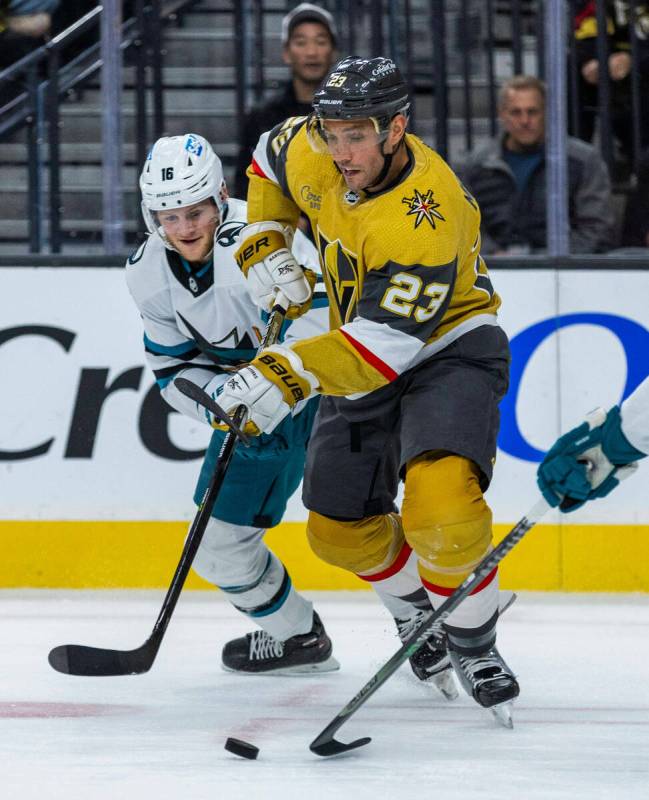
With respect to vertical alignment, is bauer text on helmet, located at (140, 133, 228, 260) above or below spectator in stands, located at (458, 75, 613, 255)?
above

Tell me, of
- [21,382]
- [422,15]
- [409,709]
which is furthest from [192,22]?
[409,709]

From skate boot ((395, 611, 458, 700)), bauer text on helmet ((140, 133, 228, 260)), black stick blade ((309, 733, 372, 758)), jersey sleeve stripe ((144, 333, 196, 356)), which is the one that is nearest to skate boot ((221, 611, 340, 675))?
skate boot ((395, 611, 458, 700))

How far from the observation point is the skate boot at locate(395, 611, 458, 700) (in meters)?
2.90

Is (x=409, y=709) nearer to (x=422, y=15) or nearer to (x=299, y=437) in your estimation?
(x=299, y=437)

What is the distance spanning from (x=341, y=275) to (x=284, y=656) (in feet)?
3.28

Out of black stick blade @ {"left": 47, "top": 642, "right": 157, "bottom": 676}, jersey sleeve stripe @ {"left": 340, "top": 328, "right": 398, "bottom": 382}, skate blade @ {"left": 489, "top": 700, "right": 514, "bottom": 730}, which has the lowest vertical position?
skate blade @ {"left": 489, "top": 700, "right": 514, "bottom": 730}

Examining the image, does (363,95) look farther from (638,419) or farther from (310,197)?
(638,419)

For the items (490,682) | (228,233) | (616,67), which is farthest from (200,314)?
(616,67)

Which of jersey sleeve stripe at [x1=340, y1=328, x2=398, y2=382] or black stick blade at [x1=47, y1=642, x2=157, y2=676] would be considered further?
black stick blade at [x1=47, y1=642, x2=157, y2=676]

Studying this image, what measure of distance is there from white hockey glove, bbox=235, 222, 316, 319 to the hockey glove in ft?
2.44

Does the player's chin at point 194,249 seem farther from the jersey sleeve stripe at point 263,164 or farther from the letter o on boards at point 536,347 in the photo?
the letter o on boards at point 536,347

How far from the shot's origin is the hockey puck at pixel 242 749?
92.0 inches

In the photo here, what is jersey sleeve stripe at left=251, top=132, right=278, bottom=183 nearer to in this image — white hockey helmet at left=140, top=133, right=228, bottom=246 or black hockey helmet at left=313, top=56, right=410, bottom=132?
white hockey helmet at left=140, top=133, right=228, bottom=246

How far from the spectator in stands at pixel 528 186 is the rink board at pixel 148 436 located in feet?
0.50
